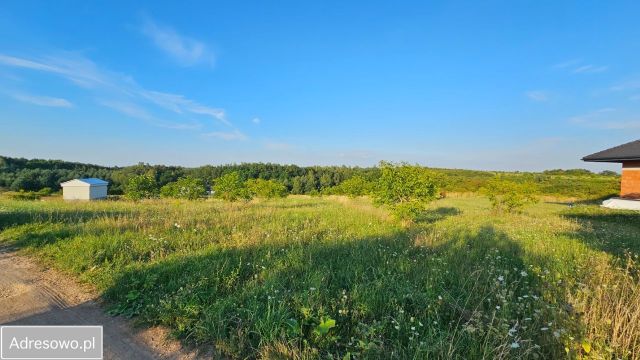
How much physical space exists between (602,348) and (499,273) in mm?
2000

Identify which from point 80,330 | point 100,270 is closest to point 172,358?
point 80,330

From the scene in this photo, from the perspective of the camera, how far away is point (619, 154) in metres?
15.1

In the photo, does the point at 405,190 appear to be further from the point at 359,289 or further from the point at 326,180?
the point at 326,180

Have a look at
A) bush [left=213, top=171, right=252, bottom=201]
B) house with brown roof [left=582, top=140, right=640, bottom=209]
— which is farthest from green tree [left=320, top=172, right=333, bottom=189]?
house with brown roof [left=582, top=140, right=640, bottom=209]

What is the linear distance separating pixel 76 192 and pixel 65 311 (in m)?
52.3

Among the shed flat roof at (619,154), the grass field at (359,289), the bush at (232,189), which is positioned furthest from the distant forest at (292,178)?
the grass field at (359,289)

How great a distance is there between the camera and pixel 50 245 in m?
6.33

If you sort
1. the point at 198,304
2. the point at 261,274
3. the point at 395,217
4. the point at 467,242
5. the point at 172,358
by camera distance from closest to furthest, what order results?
1. the point at 172,358
2. the point at 198,304
3. the point at 261,274
4. the point at 467,242
5. the point at 395,217

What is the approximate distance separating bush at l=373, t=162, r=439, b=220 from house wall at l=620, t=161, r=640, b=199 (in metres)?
11.3

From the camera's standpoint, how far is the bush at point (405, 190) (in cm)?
1080

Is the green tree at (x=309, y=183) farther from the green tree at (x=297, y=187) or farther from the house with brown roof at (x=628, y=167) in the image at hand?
the house with brown roof at (x=628, y=167)

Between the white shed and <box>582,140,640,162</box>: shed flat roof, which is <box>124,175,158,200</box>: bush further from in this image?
<box>582,140,640,162</box>: shed flat roof

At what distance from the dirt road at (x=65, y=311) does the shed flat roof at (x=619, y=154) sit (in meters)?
19.8

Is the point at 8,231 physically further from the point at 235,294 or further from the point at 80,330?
the point at 235,294
